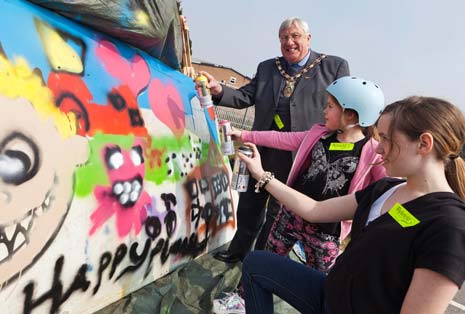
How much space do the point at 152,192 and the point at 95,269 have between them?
56 centimetres

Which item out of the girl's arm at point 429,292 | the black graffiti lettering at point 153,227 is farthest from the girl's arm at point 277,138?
the girl's arm at point 429,292

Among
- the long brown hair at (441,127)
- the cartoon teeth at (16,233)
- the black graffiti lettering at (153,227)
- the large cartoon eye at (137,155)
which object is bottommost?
the black graffiti lettering at (153,227)

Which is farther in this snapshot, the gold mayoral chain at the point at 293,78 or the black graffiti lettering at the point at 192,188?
the gold mayoral chain at the point at 293,78

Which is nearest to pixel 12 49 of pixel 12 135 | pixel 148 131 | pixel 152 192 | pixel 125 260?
pixel 12 135

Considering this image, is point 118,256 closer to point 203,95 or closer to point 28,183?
point 28,183

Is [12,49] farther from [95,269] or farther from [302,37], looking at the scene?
[302,37]

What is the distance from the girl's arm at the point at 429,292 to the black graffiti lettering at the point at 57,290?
1.44 m

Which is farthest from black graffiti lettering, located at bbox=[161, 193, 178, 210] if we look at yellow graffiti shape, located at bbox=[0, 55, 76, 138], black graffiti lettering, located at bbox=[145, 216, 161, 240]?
yellow graffiti shape, located at bbox=[0, 55, 76, 138]

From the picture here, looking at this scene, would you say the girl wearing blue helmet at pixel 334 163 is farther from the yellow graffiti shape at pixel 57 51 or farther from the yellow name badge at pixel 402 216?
the yellow graffiti shape at pixel 57 51

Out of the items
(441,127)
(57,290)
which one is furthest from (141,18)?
(441,127)

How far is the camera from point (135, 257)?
6.97 ft

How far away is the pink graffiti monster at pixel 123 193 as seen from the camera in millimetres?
1906

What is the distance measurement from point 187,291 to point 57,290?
0.94 metres

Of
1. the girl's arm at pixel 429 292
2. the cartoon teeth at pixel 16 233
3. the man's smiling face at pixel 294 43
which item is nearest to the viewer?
the girl's arm at pixel 429 292
